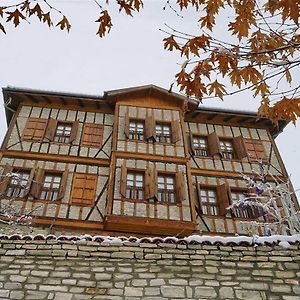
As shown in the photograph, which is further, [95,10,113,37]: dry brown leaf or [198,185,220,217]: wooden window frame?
[198,185,220,217]: wooden window frame

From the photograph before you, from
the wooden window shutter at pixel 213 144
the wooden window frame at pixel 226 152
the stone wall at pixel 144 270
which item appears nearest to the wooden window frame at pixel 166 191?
the wooden window shutter at pixel 213 144

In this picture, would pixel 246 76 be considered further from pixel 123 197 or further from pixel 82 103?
pixel 82 103

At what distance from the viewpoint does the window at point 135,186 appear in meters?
11.4

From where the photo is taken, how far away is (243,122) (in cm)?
1486

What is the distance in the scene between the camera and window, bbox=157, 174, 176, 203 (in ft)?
37.7

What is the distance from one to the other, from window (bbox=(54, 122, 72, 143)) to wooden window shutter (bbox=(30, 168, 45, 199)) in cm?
160

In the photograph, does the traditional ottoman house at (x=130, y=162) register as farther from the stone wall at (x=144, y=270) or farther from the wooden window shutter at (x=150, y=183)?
the stone wall at (x=144, y=270)

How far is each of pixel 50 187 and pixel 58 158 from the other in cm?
114

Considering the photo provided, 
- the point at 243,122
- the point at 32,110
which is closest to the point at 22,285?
the point at 32,110

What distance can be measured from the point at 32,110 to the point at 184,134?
5746mm

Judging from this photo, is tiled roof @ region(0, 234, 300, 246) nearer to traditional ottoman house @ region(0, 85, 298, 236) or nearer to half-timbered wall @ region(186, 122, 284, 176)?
traditional ottoman house @ region(0, 85, 298, 236)

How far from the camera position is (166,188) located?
11.8m

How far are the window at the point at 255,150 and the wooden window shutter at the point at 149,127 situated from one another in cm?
356

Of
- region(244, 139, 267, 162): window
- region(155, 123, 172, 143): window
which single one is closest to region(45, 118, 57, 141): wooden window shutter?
region(155, 123, 172, 143): window
